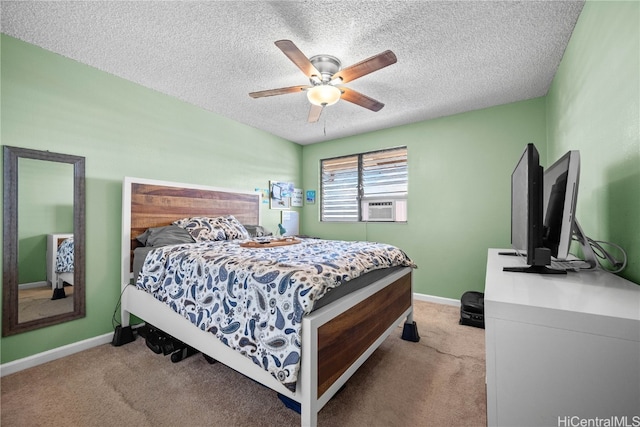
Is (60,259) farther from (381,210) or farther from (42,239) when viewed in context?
(381,210)

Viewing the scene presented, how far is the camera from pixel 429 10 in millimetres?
1645

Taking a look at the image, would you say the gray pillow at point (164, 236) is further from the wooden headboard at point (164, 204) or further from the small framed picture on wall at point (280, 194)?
the small framed picture on wall at point (280, 194)

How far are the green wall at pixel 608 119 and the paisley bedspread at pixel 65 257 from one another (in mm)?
3565

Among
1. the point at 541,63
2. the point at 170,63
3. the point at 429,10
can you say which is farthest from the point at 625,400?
the point at 170,63

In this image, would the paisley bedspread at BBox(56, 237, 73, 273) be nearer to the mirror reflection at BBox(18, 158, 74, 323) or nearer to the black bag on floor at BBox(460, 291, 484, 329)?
the mirror reflection at BBox(18, 158, 74, 323)

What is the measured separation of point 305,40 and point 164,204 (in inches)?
79.4

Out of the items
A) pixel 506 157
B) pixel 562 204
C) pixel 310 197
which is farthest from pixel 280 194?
pixel 562 204

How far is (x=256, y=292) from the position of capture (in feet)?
4.37

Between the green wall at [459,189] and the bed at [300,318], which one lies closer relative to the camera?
the bed at [300,318]

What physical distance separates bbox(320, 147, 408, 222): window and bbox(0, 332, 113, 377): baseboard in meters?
3.15

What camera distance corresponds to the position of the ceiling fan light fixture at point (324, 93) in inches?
77.6

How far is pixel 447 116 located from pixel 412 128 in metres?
0.44

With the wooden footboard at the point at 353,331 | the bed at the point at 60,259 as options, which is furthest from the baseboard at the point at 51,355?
the wooden footboard at the point at 353,331

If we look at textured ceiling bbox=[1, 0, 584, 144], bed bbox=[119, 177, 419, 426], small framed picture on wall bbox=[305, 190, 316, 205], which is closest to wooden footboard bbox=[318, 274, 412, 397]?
bed bbox=[119, 177, 419, 426]
